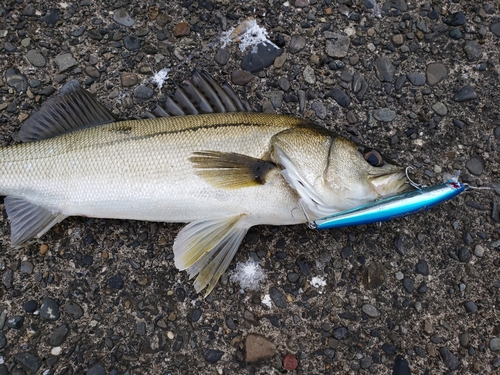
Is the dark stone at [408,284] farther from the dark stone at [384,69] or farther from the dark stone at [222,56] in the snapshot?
the dark stone at [222,56]

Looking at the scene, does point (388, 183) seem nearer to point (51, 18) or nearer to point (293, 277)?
point (293, 277)

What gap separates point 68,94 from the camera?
2.75 meters

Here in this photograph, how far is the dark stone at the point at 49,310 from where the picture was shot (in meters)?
2.57

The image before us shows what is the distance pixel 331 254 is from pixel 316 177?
1.88ft

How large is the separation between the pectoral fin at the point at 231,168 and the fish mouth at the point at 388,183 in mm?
587

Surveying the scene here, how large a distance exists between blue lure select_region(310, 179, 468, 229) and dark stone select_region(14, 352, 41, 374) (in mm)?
Answer: 1848

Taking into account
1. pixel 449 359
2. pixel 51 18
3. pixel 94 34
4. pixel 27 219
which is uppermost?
pixel 51 18

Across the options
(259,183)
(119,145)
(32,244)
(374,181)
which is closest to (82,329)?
(32,244)

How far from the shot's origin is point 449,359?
2.56 metres

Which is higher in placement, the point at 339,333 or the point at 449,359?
the point at 339,333

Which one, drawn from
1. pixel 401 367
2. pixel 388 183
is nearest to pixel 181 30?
pixel 388 183

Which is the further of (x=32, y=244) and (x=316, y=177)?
(x=32, y=244)

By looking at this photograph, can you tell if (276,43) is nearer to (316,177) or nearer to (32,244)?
(316,177)

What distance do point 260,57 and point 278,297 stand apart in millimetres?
1663
